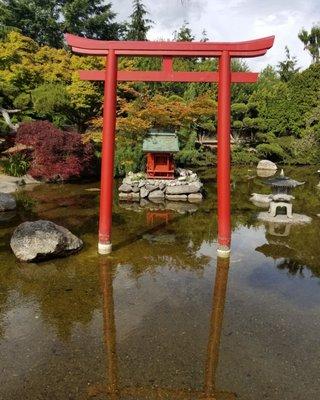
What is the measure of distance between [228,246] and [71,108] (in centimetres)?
1756

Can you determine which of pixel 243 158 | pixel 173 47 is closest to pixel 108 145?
pixel 173 47

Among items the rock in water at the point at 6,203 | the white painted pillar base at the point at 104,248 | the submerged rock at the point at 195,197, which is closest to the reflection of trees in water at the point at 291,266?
the white painted pillar base at the point at 104,248

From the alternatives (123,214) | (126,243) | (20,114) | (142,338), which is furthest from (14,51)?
(142,338)

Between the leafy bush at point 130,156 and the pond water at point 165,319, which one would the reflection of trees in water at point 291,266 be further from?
the leafy bush at point 130,156

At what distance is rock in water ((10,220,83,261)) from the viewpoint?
876 centimetres

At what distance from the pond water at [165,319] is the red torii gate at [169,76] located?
1.27 meters

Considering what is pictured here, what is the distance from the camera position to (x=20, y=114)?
24.5m

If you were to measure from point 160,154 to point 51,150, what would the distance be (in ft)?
18.0

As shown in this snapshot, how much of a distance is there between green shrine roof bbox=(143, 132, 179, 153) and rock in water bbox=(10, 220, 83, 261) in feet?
30.8

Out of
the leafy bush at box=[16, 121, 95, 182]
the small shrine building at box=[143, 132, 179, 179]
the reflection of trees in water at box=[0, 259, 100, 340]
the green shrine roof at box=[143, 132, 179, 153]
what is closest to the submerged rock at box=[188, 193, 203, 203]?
the small shrine building at box=[143, 132, 179, 179]

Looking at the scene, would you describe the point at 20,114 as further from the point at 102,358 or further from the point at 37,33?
the point at 102,358

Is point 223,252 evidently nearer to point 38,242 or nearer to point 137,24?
point 38,242

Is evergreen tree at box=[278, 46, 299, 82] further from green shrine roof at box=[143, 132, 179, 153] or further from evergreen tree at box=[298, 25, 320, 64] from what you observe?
green shrine roof at box=[143, 132, 179, 153]

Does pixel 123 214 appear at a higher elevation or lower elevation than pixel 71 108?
lower
